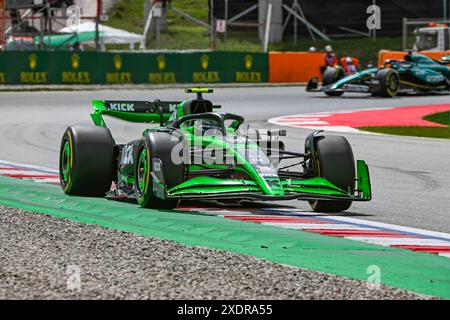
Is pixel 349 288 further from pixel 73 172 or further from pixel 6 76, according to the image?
pixel 6 76

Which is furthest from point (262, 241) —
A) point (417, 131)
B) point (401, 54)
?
point (401, 54)

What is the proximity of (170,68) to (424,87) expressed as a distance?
26.7 feet

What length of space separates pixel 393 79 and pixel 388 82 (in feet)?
1.28

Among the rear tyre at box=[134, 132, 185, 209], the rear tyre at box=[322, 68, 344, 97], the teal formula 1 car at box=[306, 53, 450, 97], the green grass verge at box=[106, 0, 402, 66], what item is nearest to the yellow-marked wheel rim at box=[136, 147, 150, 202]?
the rear tyre at box=[134, 132, 185, 209]

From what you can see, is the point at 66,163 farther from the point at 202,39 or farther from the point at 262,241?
the point at 202,39

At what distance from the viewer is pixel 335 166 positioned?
31.3 feet

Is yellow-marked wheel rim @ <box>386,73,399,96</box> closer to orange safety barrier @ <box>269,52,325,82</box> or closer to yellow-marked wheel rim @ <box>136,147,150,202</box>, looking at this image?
orange safety barrier @ <box>269,52,325,82</box>

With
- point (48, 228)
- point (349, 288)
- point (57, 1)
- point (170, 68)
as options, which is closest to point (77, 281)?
point (349, 288)

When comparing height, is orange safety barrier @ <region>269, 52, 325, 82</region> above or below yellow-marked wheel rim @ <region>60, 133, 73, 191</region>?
above

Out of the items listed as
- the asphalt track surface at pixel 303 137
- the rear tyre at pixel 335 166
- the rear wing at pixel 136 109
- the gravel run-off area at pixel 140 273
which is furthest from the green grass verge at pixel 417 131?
the gravel run-off area at pixel 140 273

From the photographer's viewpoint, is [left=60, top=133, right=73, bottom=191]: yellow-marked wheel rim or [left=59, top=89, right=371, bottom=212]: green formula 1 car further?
[left=60, top=133, right=73, bottom=191]: yellow-marked wheel rim

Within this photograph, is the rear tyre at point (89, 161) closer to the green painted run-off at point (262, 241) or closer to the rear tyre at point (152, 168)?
the green painted run-off at point (262, 241)

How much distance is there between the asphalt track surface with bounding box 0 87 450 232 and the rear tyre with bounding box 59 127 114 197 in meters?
1.73

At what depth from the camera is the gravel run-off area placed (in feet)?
19.6
